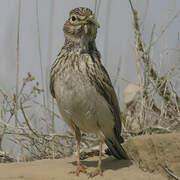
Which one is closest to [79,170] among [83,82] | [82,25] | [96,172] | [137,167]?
[96,172]

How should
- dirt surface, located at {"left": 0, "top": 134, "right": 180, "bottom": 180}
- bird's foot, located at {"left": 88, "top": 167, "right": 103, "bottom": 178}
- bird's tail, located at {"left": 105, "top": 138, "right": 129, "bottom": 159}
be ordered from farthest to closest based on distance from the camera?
1. bird's tail, located at {"left": 105, "top": 138, "right": 129, "bottom": 159}
2. bird's foot, located at {"left": 88, "top": 167, "right": 103, "bottom": 178}
3. dirt surface, located at {"left": 0, "top": 134, "right": 180, "bottom": 180}

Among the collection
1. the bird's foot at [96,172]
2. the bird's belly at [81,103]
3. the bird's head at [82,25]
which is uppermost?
the bird's head at [82,25]

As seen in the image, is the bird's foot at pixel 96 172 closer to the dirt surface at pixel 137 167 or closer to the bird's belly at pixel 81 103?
the dirt surface at pixel 137 167

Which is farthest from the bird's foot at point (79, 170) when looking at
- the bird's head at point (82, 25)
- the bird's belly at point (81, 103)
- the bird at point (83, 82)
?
the bird's head at point (82, 25)

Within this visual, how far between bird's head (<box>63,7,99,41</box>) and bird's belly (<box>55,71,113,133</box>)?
55 cm

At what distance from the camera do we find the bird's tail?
4.49 m

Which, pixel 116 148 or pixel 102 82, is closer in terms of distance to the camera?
Answer: pixel 102 82

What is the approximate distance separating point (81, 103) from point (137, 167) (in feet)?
3.34

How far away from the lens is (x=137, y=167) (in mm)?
4043

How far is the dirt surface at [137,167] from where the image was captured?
12.2 ft

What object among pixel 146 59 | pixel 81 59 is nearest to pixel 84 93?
pixel 81 59

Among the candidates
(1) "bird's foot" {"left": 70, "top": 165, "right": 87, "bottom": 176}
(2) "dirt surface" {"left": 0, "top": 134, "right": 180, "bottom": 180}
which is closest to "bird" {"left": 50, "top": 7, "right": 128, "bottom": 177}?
(1) "bird's foot" {"left": 70, "top": 165, "right": 87, "bottom": 176}

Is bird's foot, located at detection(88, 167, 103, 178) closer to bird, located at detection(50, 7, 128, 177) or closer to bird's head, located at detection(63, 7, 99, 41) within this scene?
bird, located at detection(50, 7, 128, 177)

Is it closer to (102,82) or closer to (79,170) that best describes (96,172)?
(79,170)
